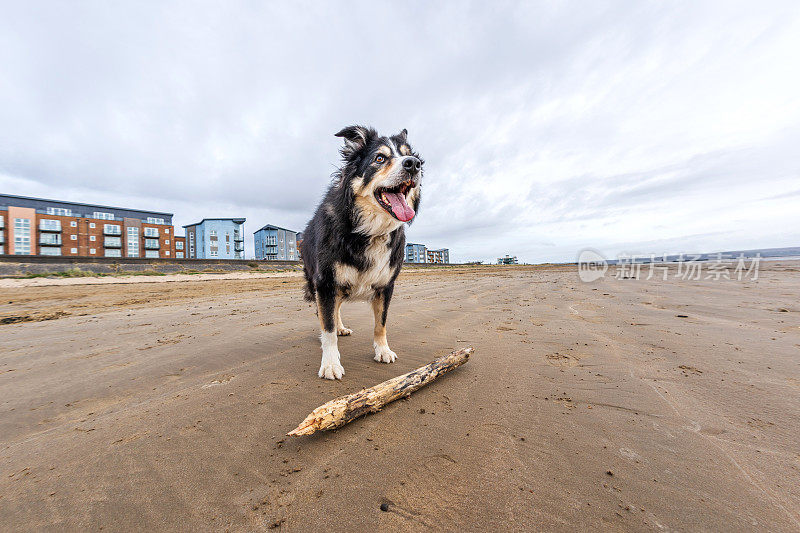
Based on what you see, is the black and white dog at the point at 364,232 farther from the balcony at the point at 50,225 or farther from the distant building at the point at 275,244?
the balcony at the point at 50,225

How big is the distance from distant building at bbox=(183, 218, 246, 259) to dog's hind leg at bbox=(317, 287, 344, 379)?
7865cm

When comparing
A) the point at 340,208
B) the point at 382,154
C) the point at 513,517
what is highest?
the point at 382,154

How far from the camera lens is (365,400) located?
2061 millimetres

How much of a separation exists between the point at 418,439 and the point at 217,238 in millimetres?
83694

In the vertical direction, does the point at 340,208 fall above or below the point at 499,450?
above

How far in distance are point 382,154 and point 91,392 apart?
365cm

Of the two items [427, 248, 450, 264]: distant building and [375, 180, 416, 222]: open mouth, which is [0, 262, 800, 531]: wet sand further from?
[427, 248, 450, 264]: distant building

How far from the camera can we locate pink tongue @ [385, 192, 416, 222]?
3.14 m

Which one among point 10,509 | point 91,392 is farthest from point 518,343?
point 91,392

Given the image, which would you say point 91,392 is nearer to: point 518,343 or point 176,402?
point 176,402

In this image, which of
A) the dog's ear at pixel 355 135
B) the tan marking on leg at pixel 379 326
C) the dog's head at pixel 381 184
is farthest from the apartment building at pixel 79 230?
the tan marking on leg at pixel 379 326

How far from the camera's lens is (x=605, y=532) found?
1182 mm

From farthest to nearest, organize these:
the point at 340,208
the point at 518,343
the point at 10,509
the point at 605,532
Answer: the point at 518,343
the point at 340,208
the point at 10,509
the point at 605,532

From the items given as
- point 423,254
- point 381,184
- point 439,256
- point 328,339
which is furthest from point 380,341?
point 439,256
